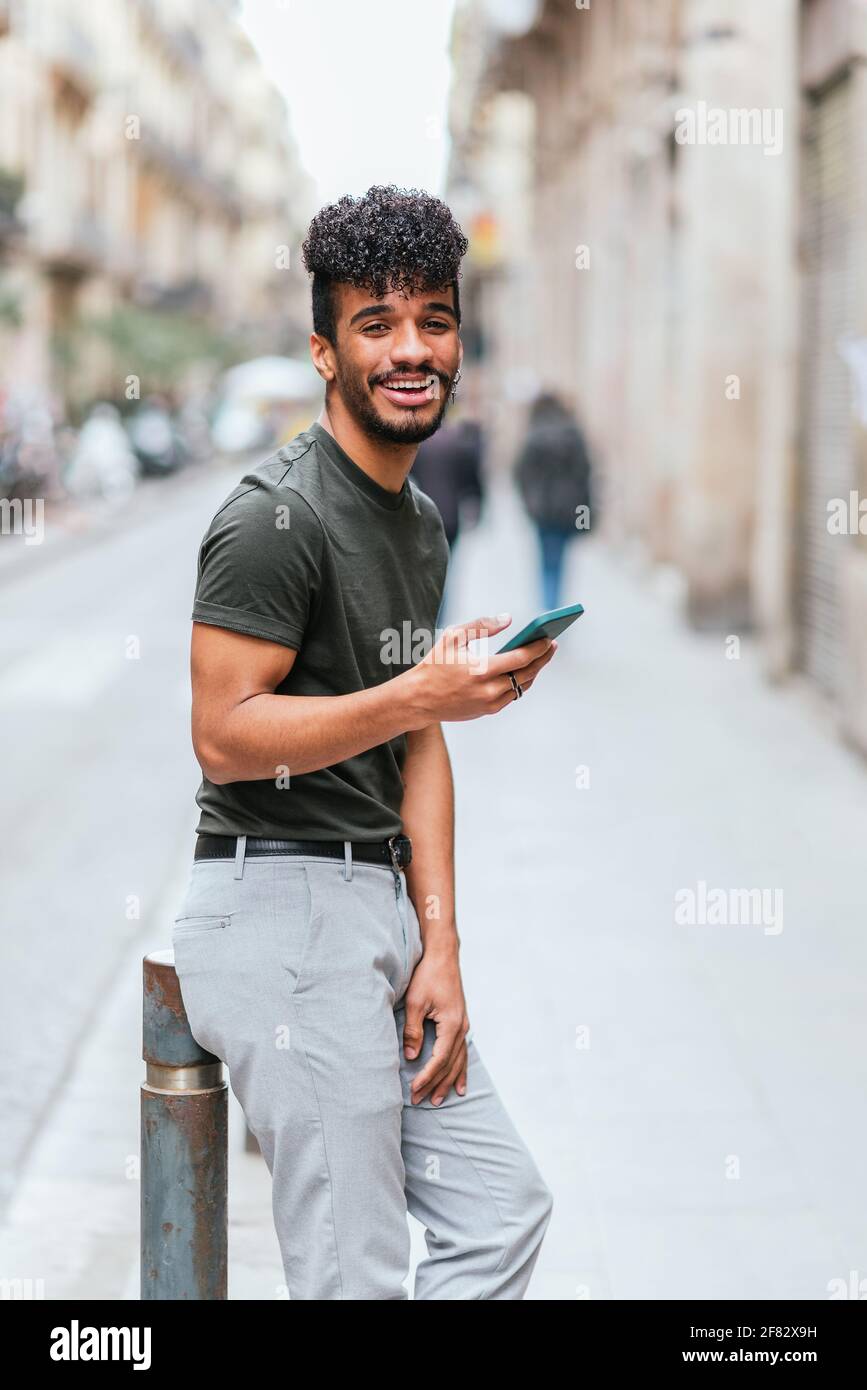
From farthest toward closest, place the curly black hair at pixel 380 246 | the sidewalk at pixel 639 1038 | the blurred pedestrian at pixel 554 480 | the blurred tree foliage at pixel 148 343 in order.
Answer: the blurred tree foliage at pixel 148 343 → the blurred pedestrian at pixel 554 480 → the sidewalk at pixel 639 1038 → the curly black hair at pixel 380 246

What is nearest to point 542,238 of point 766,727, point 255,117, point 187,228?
point 766,727

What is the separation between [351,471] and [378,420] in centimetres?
7

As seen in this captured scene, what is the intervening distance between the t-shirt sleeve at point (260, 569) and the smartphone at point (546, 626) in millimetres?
254

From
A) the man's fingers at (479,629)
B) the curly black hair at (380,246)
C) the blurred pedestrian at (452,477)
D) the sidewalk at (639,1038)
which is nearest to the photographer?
the man's fingers at (479,629)

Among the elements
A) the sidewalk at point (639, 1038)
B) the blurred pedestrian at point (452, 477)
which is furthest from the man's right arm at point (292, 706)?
the blurred pedestrian at point (452, 477)

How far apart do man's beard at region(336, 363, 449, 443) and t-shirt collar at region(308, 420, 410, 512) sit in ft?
0.15

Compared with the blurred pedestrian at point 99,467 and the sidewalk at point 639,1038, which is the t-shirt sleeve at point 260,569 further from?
the blurred pedestrian at point 99,467

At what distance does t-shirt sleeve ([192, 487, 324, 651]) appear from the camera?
7.26 ft

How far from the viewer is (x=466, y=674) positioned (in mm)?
2123

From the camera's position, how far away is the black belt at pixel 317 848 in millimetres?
2359

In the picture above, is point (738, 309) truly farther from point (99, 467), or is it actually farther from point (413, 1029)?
point (99, 467)

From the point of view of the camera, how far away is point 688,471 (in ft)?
48.3

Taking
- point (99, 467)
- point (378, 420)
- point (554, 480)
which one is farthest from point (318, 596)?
point (99, 467)
